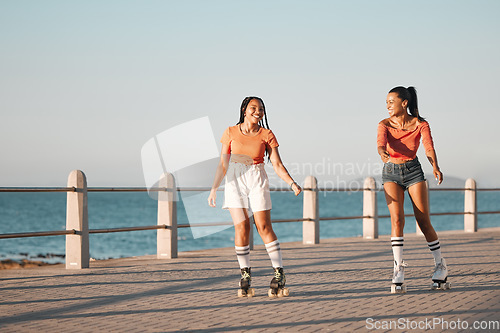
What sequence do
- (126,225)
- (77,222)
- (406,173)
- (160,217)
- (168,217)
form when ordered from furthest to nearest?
(126,225) → (160,217) → (168,217) → (77,222) → (406,173)

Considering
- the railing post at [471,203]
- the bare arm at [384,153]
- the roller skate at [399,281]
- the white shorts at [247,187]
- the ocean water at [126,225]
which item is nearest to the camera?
the white shorts at [247,187]

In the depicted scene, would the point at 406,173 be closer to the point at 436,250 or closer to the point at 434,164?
the point at 434,164

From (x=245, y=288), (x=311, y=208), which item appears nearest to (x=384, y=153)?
(x=245, y=288)

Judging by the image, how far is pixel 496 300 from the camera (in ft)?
22.8

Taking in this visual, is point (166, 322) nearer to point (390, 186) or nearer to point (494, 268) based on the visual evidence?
point (390, 186)

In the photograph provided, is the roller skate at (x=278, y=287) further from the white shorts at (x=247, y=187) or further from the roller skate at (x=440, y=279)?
the roller skate at (x=440, y=279)

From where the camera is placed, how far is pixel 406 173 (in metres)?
7.64

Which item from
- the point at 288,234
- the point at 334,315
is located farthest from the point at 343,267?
the point at 288,234

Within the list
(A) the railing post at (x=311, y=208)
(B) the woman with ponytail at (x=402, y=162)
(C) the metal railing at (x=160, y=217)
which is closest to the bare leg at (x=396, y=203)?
(B) the woman with ponytail at (x=402, y=162)

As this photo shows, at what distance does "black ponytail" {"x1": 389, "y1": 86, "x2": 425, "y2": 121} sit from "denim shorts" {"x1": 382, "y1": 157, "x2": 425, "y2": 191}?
1.66 feet

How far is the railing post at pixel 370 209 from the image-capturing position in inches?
686

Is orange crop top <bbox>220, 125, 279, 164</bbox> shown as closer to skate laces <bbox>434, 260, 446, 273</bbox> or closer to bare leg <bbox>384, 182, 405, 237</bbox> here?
bare leg <bbox>384, 182, 405, 237</bbox>

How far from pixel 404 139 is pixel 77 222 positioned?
5221mm

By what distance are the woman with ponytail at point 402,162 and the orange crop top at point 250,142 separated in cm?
116
